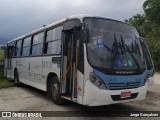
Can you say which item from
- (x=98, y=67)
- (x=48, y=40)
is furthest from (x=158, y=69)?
(x=98, y=67)

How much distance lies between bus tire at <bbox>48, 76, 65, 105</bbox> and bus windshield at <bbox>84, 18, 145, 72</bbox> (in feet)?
7.46

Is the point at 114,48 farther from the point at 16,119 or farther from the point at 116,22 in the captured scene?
the point at 16,119

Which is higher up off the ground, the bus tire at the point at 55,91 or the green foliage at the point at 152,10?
the green foliage at the point at 152,10

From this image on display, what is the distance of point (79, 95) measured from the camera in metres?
7.91

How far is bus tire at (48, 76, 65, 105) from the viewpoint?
31.5 feet

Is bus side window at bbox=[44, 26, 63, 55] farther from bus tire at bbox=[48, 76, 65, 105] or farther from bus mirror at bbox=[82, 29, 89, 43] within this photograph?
bus mirror at bbox=[82, 29, 89, 43]

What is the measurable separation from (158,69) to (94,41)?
97.2ft

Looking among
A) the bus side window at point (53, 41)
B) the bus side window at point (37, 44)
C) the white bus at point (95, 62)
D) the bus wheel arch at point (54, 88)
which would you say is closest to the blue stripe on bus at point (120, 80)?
the white bus at point (95, 62)

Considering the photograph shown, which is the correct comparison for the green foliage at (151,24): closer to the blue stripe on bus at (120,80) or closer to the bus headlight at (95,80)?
the blue stripe on bus at (120,80)

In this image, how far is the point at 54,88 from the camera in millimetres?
9930

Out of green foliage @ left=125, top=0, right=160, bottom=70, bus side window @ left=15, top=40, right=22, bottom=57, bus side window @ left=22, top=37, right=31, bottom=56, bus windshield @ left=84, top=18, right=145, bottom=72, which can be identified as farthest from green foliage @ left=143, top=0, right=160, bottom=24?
bus windshield @ left=84, top=18, right=145, bottom=72

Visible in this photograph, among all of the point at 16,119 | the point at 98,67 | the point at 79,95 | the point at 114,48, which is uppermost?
the point at 114,48

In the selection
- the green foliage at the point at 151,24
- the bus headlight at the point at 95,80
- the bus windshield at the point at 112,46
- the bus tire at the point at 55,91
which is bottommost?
the bus tire at the point at 55,91

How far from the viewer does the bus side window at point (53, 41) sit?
31.9 feet
